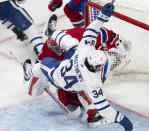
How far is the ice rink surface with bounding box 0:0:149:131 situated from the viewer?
3447mm

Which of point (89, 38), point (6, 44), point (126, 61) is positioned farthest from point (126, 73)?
point (6, 44)

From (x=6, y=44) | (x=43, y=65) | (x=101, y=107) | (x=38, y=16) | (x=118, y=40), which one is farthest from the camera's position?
(x=38, y=16)

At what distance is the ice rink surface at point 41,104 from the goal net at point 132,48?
8 cm

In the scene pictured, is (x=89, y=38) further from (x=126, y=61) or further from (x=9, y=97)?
(x=9, y=97)

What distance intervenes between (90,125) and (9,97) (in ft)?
2.60

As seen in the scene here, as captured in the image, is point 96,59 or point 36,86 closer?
point 96,59

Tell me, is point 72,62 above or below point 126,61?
above

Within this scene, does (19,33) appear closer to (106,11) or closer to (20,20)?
(20,20)

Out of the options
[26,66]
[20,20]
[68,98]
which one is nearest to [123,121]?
[68,98]

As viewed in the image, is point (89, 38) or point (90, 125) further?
point (90, 125)

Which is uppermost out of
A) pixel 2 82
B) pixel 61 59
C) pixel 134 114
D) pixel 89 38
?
pixel 89 38

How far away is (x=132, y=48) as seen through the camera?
385cm

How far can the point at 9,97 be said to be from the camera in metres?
3.89

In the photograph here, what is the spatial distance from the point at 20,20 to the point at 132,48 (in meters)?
0.95
